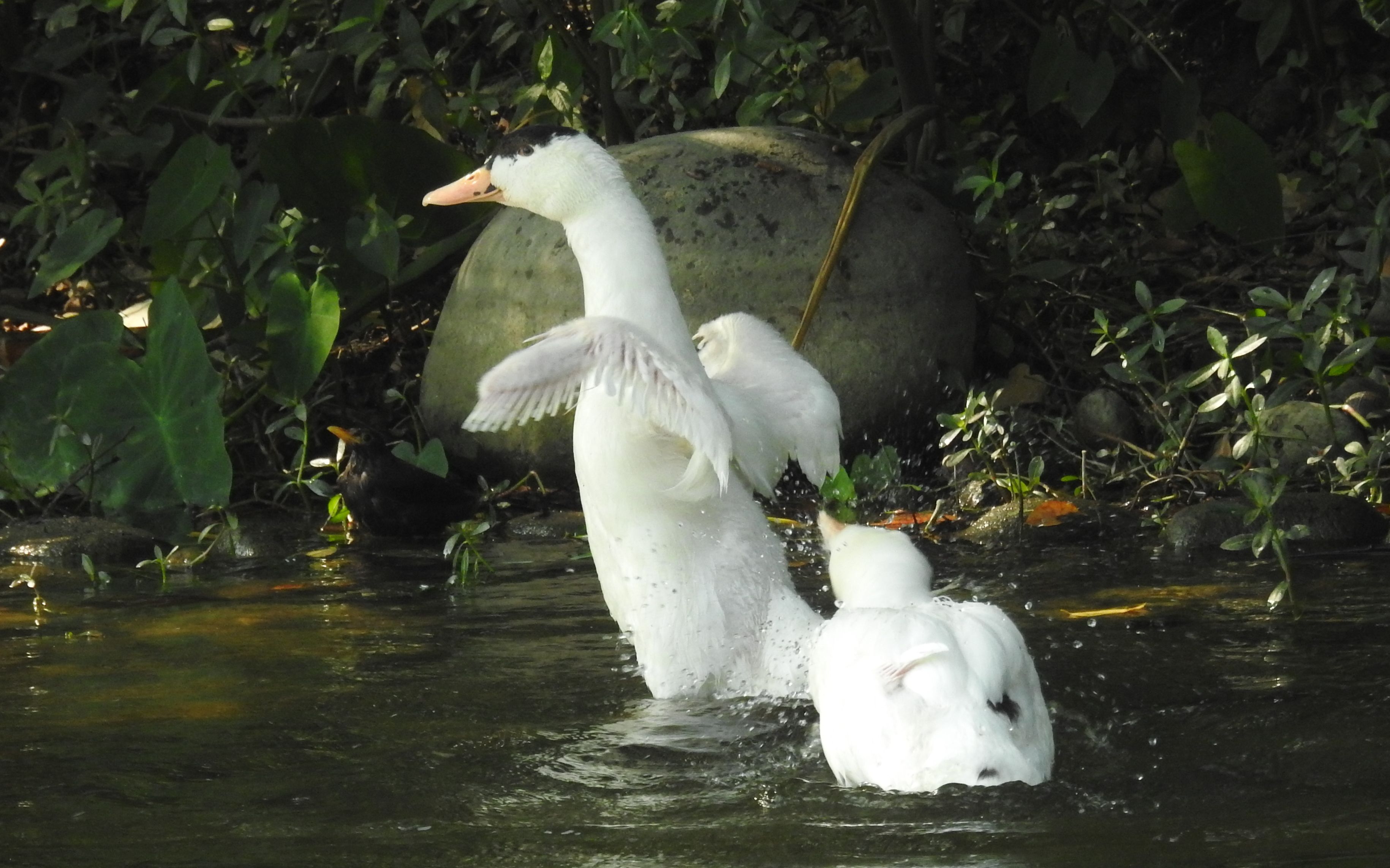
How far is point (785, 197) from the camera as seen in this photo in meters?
5.77

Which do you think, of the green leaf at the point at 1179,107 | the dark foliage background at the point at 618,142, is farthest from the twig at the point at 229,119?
the green leaf at the point at 1179,107

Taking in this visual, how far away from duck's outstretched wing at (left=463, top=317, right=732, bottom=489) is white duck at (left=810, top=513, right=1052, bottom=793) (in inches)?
17.7

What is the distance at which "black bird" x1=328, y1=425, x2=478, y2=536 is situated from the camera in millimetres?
5227

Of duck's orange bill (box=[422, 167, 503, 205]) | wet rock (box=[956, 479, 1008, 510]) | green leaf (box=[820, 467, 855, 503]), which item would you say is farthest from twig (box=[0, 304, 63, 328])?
wet rock (box=[956, 479, 1008, 510])

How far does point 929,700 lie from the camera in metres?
2.83

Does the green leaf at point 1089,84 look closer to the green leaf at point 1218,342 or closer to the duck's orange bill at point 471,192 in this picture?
the green leaf at point 1218,342

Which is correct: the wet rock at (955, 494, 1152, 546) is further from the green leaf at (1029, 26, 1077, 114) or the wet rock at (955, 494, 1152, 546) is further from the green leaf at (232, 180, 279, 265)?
the green leaf at (232, 180, 279, 265)

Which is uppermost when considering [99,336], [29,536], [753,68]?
[753,68]

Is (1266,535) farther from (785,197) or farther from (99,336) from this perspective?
(99,336)

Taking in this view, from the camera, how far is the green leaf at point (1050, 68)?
243 inches

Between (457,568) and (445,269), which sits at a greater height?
(445,269)

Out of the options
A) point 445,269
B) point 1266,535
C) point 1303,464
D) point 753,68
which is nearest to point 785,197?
point 753,68

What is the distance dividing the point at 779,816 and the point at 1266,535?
178cm

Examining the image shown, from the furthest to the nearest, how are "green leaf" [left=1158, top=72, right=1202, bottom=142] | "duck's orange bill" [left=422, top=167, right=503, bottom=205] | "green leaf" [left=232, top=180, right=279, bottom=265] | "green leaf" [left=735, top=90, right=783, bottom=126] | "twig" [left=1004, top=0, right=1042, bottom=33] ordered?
"twig" [left=1004, top=0, right=1042, bottom=33] < "green leaf" [left=1158, top=72, right=1202, bottom=142] < "green leaf" [left=735, top=90, right=783, bottom=126] < "green leaf" [left=232, top=180, right=279, bottom=265] < "duck's orange bill" [left=422, top=167, right=503, bottom=205]
